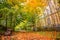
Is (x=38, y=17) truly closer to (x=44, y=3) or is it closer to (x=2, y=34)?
(x=44, y=3)

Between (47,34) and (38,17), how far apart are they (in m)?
0.26

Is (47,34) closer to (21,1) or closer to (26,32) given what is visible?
(26,32)

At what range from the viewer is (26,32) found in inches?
87.9

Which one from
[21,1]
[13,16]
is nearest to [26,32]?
[13,16]

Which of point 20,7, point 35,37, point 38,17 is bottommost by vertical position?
point 35,37

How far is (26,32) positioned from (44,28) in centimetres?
25

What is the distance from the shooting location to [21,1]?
2.27 meters

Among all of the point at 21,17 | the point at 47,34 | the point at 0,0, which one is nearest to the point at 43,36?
the point at 47,34

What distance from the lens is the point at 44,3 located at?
2273 millimetres

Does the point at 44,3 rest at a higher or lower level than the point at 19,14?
higher

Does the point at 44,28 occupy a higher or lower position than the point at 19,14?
lower

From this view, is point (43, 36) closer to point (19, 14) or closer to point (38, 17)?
point (38, 17)

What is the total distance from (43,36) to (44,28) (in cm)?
11

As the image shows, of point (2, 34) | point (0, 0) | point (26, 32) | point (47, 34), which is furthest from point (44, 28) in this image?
point (0, 0)
